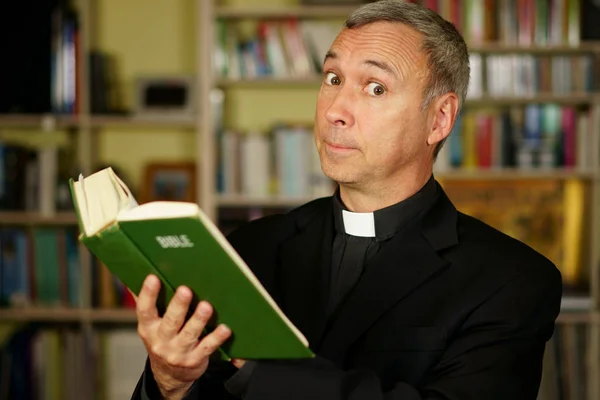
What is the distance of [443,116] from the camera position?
4.93 feet

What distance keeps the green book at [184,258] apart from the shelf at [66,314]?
2469 mm

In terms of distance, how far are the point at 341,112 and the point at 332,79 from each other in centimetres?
10

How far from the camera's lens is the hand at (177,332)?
1.08m

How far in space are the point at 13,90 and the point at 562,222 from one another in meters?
2.54

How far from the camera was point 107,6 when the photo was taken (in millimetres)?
3791

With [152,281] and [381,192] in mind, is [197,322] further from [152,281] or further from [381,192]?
[381,192]

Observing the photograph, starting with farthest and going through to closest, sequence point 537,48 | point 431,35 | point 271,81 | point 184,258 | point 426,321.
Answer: point 271,81, point 537,48, point 431,35, point 426,321, point 184,258

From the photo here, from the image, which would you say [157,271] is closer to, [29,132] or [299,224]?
[299,224]

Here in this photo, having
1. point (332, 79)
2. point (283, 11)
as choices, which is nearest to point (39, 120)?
point (283, 11)

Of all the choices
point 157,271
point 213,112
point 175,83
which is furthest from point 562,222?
point 157,271

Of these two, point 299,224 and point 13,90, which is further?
point 13,90

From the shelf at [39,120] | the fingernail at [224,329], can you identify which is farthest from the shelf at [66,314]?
the fingernail at [224,329]

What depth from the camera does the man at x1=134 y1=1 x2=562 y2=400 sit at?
1168mm

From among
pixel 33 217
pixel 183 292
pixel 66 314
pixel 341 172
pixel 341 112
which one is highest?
pixel 341 112
